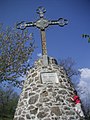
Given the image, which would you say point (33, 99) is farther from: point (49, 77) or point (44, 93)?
point (49, 77)

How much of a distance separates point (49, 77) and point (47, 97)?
1.02 m

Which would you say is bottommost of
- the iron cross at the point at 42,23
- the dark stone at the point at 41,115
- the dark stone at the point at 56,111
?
the dark stone at the point at 41,115

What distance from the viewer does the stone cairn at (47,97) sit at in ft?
31.1

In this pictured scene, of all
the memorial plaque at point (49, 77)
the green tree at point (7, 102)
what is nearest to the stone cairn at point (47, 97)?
the memorial plaque at point (49, 77)

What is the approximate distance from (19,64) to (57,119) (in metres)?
10.6

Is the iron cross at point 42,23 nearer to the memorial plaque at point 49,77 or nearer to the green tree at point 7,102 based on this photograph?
the memorial plaque at point 49,77

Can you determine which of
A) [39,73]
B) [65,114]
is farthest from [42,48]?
[65,114]

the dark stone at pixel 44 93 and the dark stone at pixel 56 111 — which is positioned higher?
the dark stone at pixel 44 93

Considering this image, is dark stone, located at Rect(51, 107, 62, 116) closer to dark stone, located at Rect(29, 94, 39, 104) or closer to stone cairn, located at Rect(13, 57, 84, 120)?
stone cairn, located at Rect(13, 57, 84, 120)

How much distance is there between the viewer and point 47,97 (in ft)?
32.1

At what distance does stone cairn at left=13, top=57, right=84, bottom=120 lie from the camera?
948 cm

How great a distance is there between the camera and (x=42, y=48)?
37.7ft

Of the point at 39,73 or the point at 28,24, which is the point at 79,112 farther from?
the point at 28,24

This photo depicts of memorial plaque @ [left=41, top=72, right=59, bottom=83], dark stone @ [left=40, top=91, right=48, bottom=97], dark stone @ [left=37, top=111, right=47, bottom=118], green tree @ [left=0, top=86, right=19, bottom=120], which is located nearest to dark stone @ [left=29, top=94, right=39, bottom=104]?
dark stone @ [left=40, top=91, right=48, bottom=97]
